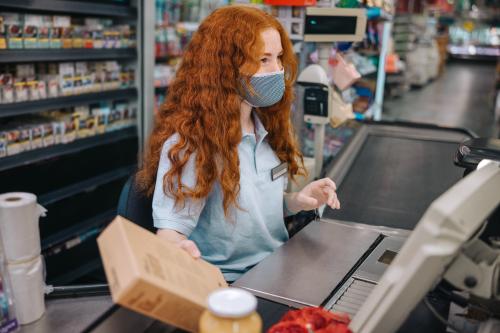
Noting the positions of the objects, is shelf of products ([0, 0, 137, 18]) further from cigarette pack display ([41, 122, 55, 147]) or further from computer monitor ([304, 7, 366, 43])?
computer monitor ([304, 7, 366, 43])

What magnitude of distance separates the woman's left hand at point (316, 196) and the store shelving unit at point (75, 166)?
200 cm

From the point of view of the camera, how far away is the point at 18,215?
3.83ft

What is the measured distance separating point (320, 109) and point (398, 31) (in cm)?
A: 1063

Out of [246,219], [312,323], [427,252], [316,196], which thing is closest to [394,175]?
[316,196]

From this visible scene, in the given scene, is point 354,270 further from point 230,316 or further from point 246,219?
point 230,316

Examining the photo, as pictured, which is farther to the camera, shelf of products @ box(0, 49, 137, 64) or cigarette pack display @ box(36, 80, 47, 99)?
cigarette pack display @ box(36, 80, 47, 99)

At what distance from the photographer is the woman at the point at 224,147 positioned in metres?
1.61

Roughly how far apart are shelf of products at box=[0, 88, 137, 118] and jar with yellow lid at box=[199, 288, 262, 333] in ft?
8.56

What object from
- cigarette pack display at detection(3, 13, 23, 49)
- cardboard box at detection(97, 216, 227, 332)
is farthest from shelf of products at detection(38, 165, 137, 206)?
cardboard box at detection(97, 216, 227, 332)

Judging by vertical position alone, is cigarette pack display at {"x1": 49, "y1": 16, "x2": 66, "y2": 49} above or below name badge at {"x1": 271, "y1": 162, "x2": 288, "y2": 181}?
above

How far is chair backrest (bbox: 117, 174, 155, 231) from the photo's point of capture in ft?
5.62

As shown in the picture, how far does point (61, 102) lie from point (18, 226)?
7.93 feet

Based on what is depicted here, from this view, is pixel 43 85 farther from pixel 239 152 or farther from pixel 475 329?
pixel 475 329

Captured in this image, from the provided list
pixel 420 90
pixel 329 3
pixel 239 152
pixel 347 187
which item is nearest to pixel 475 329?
pixel 239 152
